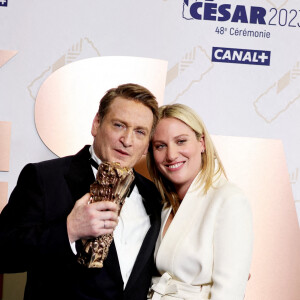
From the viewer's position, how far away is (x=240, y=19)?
2.38m

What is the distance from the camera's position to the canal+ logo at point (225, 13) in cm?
235

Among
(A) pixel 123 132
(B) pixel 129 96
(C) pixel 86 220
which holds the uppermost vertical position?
(B) pixel 129 96

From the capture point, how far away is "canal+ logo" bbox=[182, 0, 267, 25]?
A: 7.70 feet

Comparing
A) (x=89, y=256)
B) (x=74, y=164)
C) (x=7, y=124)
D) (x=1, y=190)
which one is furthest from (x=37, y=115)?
(x=89, y=256)

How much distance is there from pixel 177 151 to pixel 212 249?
1.25 feet

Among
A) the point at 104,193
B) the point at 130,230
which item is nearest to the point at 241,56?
the point at 130,230

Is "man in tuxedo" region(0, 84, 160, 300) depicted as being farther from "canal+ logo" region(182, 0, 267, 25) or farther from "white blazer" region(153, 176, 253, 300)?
"canal+ logo" region(182, 0, 267, 25)

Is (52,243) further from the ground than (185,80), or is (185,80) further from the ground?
(185,80)

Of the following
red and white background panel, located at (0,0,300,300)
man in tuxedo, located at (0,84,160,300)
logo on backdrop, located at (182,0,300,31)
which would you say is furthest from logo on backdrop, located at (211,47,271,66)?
man in tuxedo, located at (0,84,160,300)

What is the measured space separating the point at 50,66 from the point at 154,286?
3.86 feet

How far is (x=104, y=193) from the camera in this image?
1.33m

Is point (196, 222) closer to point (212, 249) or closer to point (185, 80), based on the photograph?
point (212, 249)

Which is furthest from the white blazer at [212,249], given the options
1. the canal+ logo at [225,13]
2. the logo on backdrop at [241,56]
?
the canal+ logo at [225,13]

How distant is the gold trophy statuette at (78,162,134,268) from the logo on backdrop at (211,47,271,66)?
1195mm
